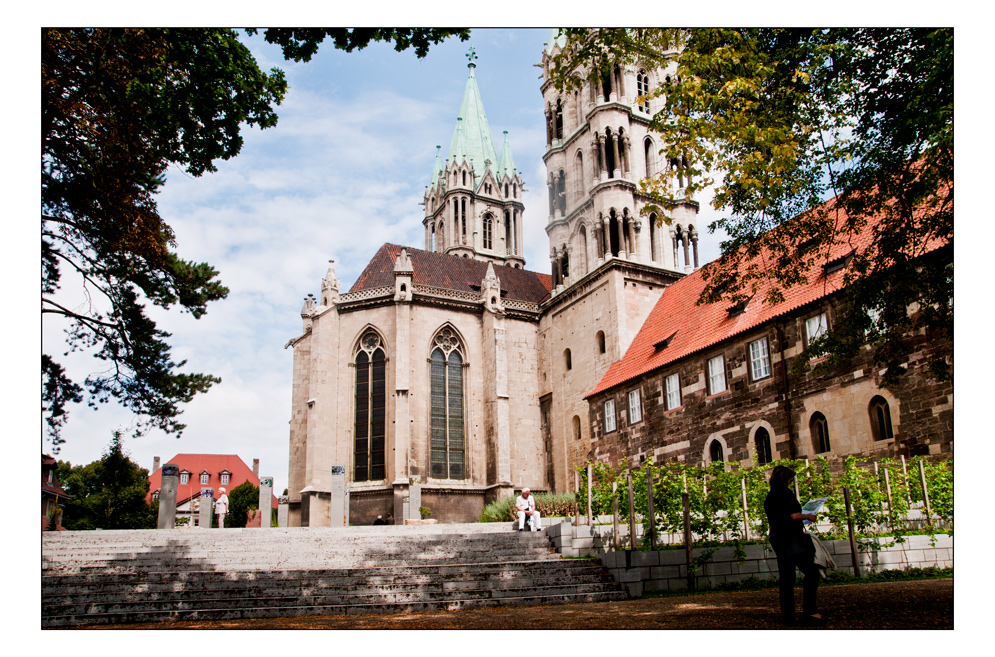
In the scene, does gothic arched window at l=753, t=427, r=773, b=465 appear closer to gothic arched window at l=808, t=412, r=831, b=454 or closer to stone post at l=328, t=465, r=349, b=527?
gothic arched window at l=808, t=412, r=831, b=454

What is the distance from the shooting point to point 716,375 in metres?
21.1

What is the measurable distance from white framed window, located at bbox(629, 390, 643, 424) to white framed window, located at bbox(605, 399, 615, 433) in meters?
1.09

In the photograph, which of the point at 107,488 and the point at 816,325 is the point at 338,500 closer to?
the point at 107,488

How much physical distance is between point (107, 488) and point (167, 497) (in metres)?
6.52

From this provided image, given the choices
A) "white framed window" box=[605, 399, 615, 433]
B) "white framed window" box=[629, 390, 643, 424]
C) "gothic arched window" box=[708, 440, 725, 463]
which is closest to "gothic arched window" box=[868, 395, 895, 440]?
"gothic arched window" box=[708, 440, 725, 463]

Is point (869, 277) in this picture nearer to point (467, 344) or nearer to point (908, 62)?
point (908, 62)

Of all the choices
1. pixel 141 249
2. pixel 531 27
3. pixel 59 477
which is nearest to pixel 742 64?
pixel 531 27

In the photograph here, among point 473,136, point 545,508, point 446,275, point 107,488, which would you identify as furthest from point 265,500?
point 473,136

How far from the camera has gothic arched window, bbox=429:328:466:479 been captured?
104ft

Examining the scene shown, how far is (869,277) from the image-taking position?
962cm

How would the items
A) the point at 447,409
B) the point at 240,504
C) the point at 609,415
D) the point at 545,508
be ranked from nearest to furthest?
the point at 545,508, the point at 609,415, the point at 447,409, the point at 240,504

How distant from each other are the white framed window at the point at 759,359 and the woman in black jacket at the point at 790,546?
1309 cm

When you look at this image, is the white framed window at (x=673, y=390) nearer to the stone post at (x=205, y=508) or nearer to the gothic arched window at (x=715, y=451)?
the gothic arched window at (x=715, y=451)

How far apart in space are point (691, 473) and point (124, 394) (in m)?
9.29
